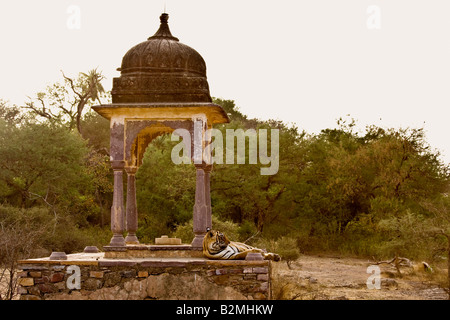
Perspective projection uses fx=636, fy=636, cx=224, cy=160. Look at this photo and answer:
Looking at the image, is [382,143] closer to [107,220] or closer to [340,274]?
[340,274]

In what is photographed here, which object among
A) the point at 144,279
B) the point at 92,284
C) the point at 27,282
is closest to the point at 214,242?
the point at 144,279

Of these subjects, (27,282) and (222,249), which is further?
(222,249)

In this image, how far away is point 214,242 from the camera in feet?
34.3

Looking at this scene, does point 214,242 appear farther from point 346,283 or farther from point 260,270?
point 346,283

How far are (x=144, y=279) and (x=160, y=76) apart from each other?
360 centimetres

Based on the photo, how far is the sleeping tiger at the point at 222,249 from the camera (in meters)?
10.2

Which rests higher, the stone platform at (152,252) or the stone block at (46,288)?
the stone platform at (152,252)

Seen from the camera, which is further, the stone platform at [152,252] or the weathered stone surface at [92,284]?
the stone platform at [152,252]

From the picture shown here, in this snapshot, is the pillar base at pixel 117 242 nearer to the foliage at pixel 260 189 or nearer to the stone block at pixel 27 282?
the stone block at pixel 27 282

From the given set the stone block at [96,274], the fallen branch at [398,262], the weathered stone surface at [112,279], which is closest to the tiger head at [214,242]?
the weathered stone surface at [112,279]

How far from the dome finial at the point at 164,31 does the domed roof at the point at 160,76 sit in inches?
9.8

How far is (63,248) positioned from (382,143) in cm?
1198

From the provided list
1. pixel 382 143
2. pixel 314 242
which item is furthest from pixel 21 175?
pixel 382 143

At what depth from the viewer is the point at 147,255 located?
11438mm
